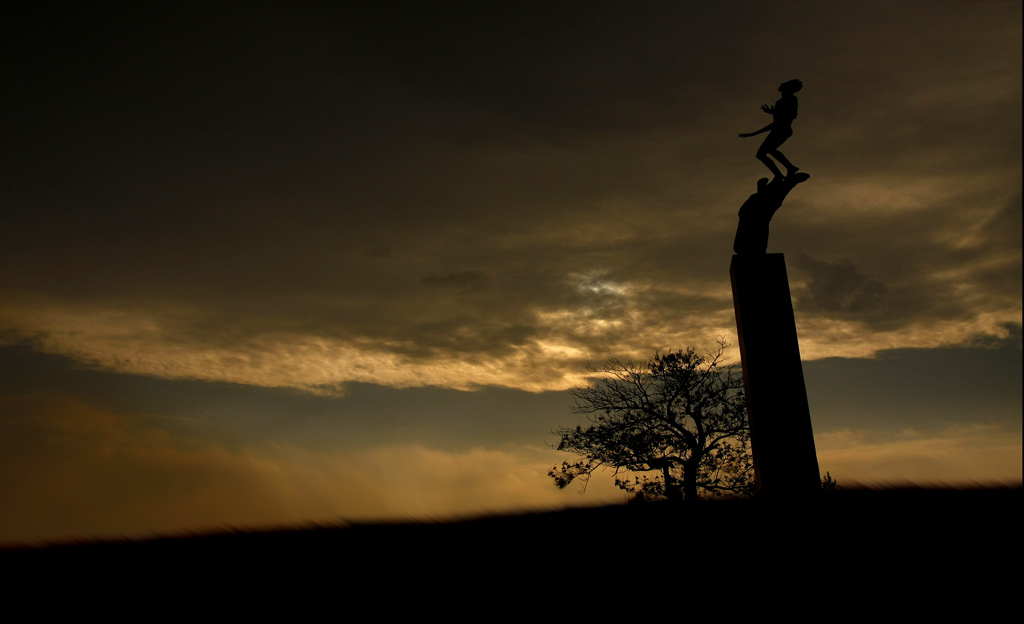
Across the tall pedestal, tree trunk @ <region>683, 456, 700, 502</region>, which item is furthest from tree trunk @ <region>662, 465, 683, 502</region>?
the tall pedestal

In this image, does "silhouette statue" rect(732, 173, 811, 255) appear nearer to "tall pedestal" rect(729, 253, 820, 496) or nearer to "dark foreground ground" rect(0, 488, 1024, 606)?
"tall pedestal" rect(729, 253, 820, 496)

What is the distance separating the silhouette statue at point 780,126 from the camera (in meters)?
8.08

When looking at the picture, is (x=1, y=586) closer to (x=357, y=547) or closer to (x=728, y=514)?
(x=357, y=547)

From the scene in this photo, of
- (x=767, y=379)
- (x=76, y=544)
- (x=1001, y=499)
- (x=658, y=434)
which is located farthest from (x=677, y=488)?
(x=76, y=544)

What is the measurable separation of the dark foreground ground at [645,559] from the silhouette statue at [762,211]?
4838mm

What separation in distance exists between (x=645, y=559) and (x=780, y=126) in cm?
736

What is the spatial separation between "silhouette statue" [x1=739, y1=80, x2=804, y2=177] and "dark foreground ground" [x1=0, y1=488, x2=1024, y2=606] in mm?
5864

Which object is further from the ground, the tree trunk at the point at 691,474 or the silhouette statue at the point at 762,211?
the silhouette statue at the point at 762,211

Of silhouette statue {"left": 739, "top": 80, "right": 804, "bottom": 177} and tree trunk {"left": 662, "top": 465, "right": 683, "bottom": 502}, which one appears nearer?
silhouette statue {"left": 739, "top": 80, "right": 804, "bottom": 177}

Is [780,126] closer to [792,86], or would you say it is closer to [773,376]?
[792,86]

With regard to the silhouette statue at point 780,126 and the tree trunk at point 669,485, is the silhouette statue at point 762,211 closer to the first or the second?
the silhouette statue at point 780,126

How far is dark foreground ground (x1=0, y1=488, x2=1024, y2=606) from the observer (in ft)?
7.74

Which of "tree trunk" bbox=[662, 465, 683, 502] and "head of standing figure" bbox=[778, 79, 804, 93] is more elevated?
"head of standing figure" bbox=[778, 79, 804, 93]

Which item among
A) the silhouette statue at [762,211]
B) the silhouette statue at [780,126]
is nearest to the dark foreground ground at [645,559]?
the silhouette statue at [762,211]
